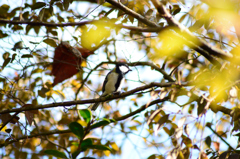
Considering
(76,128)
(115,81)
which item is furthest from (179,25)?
(115,81)

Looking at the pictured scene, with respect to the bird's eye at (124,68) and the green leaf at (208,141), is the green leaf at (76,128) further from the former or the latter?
the bird's eye at (124,68)

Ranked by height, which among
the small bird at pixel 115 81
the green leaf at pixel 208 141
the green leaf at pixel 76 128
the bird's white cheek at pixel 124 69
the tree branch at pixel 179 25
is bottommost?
the green leaf at pixel 208 141

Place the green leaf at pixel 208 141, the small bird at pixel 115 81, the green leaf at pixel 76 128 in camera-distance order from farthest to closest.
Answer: the small bird at pixel 115 81, the green leaf at pixel 208 141, the green leaf at pixel 76 128

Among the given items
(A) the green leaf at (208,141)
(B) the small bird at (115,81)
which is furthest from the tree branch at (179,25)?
(B) the small bird at (115,81)

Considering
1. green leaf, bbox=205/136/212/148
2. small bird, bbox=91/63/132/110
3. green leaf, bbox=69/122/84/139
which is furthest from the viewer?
small bird, bbox=91/63/132/110

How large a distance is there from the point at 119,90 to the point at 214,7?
2.04 m

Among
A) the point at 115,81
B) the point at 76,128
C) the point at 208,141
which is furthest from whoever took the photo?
the point at 115,81

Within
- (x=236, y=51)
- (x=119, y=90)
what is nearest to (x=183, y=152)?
(x=236, y=51)

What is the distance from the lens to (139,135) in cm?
281

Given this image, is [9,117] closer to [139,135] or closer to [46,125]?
[139,135]

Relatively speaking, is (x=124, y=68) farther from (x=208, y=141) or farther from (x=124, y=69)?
(x=208, y=141)

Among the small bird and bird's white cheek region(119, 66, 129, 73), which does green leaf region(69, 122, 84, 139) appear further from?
bird's white cheek region(119, 66, 129, 73)

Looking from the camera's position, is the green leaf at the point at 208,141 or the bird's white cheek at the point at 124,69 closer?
the green leaf at the point at 208,141

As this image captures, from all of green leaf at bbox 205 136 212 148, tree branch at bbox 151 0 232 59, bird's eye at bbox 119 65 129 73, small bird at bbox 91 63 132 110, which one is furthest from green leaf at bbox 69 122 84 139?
bird's eye at bbox 119 65 129 73
